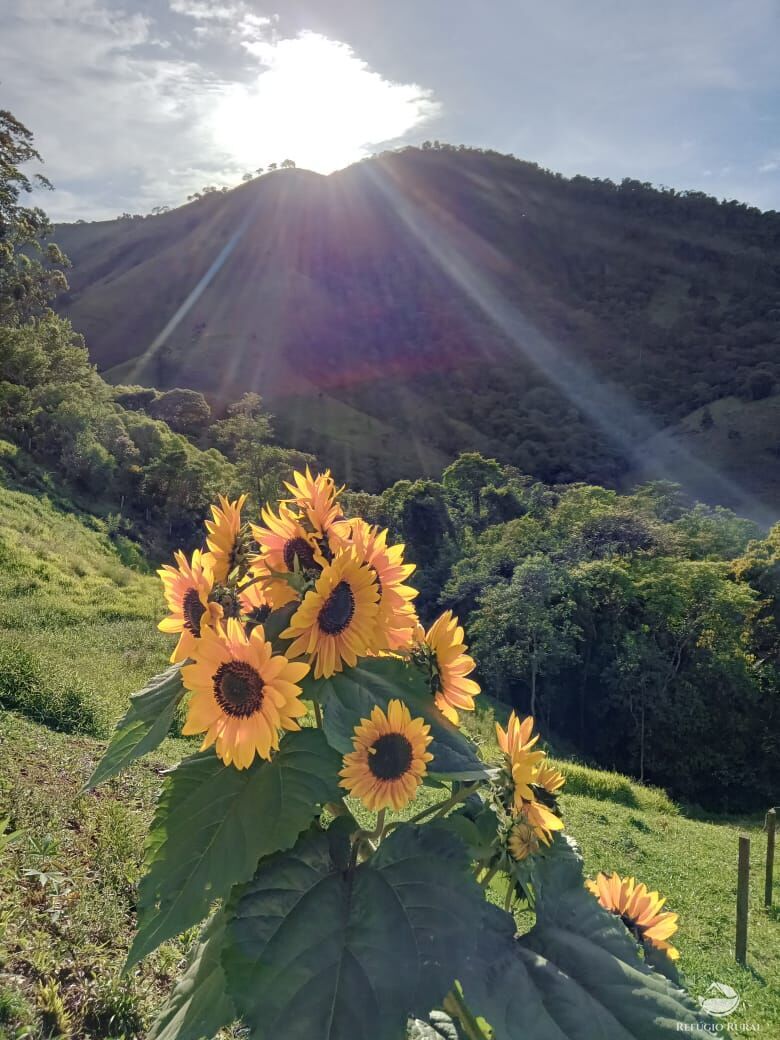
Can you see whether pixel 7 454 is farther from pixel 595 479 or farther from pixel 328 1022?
pixel 595 479

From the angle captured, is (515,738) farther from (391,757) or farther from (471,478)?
(471,478)

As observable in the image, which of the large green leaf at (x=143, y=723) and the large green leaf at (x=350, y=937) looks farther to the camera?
the large green leaf at (x=143, y=723)

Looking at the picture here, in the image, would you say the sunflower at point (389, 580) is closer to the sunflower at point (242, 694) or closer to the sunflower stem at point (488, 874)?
the sunflower at point (242, 694)

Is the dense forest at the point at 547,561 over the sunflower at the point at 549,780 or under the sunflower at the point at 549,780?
under

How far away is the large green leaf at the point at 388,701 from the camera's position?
0.80 meters

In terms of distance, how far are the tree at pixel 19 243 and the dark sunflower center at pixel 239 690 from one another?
24368 millimetres

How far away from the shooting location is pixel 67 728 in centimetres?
612

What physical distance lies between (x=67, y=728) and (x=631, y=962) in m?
6.23

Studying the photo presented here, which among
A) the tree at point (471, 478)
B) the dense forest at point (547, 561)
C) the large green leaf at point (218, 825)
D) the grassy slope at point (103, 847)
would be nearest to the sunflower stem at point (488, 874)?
the large green leaf at point (218, 825)

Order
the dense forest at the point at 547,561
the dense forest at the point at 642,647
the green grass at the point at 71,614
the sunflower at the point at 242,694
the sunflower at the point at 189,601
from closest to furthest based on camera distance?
the sunflower at the point at 242,694, the sunflower at the point at 189,601, the green grass at the point at 71,614, the dense forest at the point at 642,647, the dense forest at the point at 547,561

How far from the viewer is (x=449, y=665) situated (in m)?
0.98

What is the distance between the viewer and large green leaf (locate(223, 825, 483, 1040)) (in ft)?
2.19

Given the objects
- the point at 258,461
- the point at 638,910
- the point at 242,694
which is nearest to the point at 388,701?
the point at 242,694

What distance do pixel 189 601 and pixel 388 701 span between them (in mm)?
299
